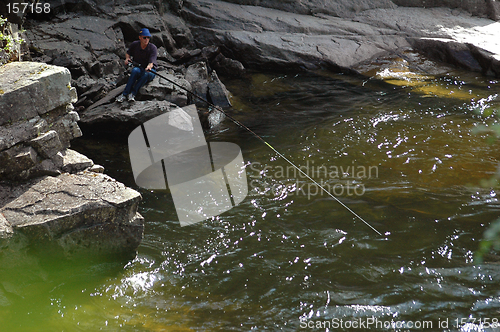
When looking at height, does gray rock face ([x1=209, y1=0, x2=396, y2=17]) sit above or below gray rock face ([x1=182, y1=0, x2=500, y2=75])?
above

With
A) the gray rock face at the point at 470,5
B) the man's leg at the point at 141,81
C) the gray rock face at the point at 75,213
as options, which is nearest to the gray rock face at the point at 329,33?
the gray rock face at the point at 470,5

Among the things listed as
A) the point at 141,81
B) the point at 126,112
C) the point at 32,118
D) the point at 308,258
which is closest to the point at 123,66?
the point at 141,81

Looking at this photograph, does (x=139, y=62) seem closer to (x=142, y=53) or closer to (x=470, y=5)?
(x=142, y=53)

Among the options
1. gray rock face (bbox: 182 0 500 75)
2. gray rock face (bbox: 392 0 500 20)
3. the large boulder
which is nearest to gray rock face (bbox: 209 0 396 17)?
gray rock face (bbox: 182 0 500 75)

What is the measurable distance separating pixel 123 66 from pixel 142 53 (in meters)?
2.30

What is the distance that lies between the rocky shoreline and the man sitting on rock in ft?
Answer: 0.69

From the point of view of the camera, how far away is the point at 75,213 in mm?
3846

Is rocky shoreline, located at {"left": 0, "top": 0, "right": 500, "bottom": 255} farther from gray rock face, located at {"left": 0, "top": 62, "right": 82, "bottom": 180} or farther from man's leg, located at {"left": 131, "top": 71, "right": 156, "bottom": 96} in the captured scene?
man's leg, located at {"left": 131, "top": 71, "right": 156, "bottom": 96}

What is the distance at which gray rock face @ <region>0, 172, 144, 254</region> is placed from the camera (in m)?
3.74

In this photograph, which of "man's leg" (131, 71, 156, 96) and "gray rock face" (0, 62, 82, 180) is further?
"man's leg" (131, 71, 156, 96)

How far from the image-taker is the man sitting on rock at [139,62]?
7947mm

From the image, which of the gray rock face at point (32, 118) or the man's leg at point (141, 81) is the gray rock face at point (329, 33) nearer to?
the man's leg at point (141, 81)

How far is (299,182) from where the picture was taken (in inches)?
230

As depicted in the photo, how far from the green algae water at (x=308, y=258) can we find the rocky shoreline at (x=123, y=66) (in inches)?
21.1
